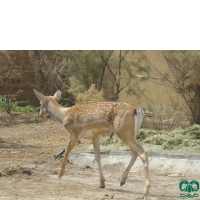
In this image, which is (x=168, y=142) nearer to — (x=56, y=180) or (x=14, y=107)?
(x=56, y=180)

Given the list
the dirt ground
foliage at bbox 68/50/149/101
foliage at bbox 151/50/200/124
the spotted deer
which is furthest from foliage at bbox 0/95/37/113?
the spotted deer

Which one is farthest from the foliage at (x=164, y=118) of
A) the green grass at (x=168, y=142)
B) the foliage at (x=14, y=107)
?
the foliage at (x=14, y=107)

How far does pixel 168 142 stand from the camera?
801 centimetres

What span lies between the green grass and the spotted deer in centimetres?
210

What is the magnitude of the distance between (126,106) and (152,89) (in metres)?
8.54

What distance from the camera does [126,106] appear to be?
5809 mm

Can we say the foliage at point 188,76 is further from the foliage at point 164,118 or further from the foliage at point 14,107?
the foliage at point 14,107

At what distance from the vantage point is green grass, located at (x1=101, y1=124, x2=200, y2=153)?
7.79 metres

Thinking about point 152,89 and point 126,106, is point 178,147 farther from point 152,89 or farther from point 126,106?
point 152,89

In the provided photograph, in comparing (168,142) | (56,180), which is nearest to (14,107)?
(168,142)

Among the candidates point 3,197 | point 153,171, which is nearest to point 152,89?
point 153,171

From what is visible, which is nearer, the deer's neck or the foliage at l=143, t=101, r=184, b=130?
the deer's neck

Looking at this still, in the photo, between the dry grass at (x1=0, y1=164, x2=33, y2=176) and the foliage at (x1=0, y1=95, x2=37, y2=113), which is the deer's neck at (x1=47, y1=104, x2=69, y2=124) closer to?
the dry grass at (x1=0, y1=164, x2=33, y2=176)

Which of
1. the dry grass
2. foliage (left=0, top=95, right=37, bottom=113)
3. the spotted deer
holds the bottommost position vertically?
foliage (left=0, top=95, right=37, bottom=113)
